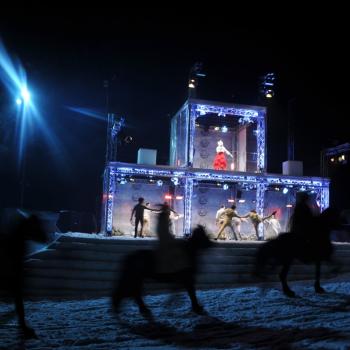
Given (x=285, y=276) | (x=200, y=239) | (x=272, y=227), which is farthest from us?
(x=272, y=227)

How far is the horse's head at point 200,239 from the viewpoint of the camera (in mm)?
7667

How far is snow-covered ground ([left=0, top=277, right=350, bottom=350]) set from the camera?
580 centimetres

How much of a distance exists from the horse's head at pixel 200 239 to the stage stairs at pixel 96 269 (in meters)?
4.07

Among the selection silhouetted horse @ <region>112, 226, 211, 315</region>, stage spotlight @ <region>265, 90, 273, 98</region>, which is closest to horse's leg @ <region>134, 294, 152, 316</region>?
silhouetted horse @ <region>112, 226, 211, 315</region>

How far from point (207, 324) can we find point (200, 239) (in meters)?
1.45

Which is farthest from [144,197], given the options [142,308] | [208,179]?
[142,308]

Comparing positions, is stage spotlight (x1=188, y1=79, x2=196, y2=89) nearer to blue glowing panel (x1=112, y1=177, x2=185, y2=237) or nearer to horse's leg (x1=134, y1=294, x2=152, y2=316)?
blue glowing panel (x1=112, y1=177, x2=185, y2=237)

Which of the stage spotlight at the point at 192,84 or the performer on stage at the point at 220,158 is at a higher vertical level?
the stage spotlight at the point at 192,84

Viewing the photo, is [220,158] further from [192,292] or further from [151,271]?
[151,271]

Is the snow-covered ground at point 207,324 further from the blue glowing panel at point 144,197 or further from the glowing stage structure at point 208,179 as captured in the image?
the blue glowing panel at point 144,197

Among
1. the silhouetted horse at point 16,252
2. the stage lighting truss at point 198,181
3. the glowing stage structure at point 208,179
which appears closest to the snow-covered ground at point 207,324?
the silhouetted horse at point 16,252

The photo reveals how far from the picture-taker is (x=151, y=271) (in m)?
7.50

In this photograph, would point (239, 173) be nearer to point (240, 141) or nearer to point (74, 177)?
point (240, 141)

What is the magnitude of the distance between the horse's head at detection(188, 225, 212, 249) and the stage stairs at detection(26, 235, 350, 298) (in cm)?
407
